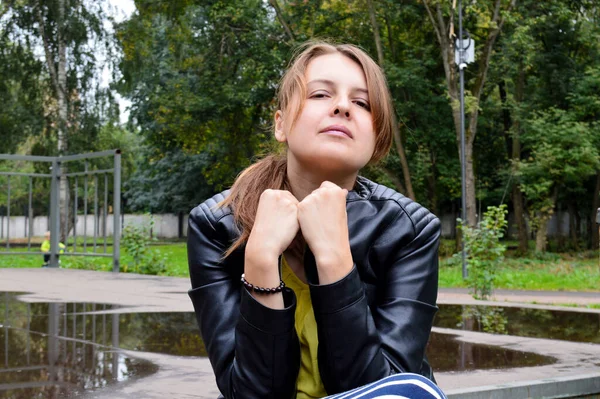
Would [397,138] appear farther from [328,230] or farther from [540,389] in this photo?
[328,230]

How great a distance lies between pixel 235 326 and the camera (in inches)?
75.9

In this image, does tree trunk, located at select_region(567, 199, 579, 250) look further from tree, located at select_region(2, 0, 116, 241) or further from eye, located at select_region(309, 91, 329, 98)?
eye, located at select_region(309, 91, 329, 98)

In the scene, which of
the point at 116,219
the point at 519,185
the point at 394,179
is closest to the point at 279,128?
the point at 116,219

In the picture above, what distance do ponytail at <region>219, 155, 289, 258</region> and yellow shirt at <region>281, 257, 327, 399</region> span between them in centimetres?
20

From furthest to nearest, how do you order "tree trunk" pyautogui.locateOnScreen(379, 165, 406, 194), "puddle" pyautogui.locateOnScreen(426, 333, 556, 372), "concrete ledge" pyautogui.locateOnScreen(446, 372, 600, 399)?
"tree trunk" pyautogui.locateOnScreen(379, 165, 406, 194) → "puddle" pyautogui.locateOnScreen(426, 333, 556, 372) → "concrete ledge" pyautogui.locateOnScreen(446, 372, 600, 399)

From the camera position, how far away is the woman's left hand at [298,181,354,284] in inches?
71.8

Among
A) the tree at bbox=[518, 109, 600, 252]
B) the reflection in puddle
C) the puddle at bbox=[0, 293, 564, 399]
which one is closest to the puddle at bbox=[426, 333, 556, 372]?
the puddle at bbox=[0, 293, 564, 399]

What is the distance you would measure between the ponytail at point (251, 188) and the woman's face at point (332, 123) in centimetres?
8

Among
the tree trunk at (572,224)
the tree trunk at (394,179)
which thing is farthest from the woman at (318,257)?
the tree trunk at (572,224)

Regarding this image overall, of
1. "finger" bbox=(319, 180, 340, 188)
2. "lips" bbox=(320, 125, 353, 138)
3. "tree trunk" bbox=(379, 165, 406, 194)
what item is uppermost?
"tree trunk" bbox=(379, 165, 406, 194)

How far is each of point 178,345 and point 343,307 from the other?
13.0 feet

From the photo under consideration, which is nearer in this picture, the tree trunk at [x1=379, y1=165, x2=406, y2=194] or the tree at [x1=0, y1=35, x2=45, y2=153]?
the tree at [x1=0, y1=35, x2=45, y2=153]

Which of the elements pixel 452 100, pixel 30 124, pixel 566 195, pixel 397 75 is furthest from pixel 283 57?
pixel 566 195

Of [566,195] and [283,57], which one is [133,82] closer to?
[283,57]
